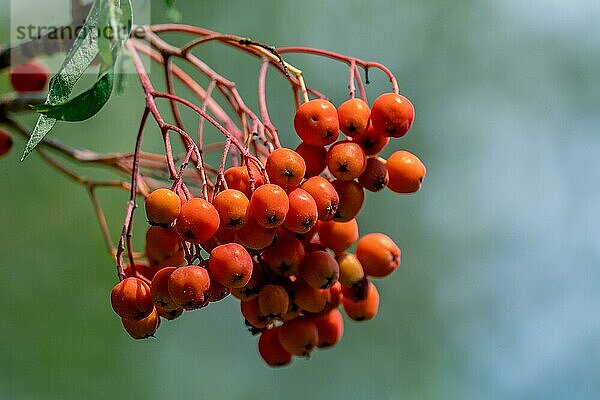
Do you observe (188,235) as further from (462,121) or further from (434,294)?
(462,121)

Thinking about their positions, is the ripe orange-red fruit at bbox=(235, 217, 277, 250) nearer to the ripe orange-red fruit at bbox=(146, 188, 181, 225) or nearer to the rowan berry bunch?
the rowan berry bunch

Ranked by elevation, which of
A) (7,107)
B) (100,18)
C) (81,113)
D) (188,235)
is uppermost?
(100,18)

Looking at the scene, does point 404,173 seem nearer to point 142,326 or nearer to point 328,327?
point 328,327

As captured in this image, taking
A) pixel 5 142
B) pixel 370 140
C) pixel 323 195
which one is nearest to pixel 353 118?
pixel 370 140

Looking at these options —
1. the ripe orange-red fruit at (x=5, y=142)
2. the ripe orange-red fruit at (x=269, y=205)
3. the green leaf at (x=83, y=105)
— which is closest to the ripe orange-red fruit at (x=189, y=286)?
the ripe orange-red fruit at (x=269, y=205)

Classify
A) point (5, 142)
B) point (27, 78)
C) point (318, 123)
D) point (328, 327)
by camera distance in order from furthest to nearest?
point (27, 78) < point (5, 142) < point (328, 327) < point (318, 123)

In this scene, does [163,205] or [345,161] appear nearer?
[163,205]

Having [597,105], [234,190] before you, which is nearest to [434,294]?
[597,105]
